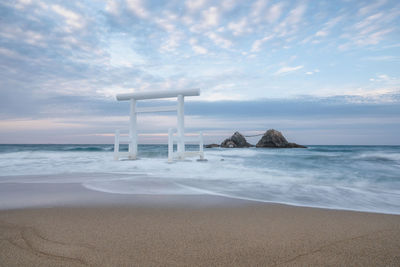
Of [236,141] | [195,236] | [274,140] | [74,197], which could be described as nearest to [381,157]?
[195,236]

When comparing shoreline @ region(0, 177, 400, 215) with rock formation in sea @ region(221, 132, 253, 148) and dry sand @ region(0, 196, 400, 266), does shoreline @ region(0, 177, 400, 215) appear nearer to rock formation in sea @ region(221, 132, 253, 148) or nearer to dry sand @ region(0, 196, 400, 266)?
Result: dry sand @ region(0, 196, 400, 266)

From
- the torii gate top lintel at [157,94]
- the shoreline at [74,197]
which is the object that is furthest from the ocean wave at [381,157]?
the shoreline at [74,197]

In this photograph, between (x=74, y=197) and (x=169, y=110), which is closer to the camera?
(x=74, y=197)

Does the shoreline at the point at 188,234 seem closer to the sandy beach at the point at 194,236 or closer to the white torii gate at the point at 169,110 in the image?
the sandy beach at the point at 194,236

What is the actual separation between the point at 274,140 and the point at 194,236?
25.8 m

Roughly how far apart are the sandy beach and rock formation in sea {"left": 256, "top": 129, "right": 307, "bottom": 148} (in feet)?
81.1

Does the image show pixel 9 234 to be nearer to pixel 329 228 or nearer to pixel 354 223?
pixel 329 228

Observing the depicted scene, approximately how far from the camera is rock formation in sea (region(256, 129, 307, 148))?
85.5ft

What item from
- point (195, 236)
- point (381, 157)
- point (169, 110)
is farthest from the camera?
point (381, 157)

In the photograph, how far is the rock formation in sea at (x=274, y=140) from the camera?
2606cm

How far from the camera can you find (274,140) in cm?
2608

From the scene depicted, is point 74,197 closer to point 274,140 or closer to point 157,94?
point 157,94

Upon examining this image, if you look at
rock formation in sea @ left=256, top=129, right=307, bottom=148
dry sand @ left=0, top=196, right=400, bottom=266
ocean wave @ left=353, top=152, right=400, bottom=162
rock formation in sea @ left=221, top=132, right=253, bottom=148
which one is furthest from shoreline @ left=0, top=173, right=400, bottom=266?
rock formation in sea @ left=221, top=132, right=253, bottom=148

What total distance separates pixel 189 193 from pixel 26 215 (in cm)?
173
